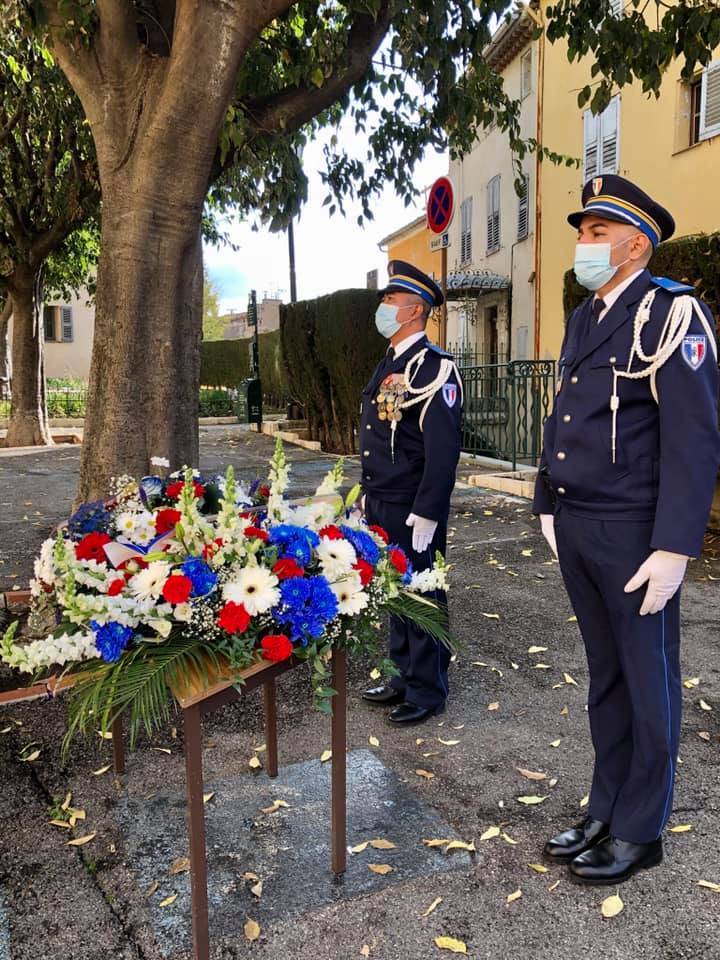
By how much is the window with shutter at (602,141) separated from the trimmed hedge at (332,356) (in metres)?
5.36

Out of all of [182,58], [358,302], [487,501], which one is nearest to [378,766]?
[182,58]

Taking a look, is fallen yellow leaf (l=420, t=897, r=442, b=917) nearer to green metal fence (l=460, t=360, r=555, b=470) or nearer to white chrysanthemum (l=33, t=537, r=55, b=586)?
white chrysanthemum (l=33, t=537, r=55, b=586)

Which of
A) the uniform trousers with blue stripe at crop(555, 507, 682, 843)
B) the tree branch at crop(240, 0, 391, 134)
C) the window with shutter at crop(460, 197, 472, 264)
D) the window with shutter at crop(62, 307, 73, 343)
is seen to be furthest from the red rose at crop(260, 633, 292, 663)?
the window with shutter at crop(62, 307, 73, 343)

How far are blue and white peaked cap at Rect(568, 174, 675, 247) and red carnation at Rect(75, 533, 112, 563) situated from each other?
63.8 inches

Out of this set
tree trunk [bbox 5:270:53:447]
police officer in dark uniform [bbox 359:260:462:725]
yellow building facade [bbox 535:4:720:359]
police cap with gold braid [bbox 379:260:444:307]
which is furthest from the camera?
tree trunk [bbox 5:270:53:447]

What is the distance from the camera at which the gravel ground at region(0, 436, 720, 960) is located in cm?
215

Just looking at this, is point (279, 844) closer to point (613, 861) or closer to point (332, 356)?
point (613, 861)

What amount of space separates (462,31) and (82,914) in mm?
6019

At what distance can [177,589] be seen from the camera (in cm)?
189

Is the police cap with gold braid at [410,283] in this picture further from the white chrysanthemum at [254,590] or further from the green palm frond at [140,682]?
the green palm frond at [140,682]

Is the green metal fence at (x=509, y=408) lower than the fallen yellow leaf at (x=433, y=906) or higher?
higher

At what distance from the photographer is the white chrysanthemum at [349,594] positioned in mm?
2090

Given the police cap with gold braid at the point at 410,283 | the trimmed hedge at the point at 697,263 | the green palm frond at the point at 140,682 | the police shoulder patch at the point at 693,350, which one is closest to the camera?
the green palm frond at the point at 140,682

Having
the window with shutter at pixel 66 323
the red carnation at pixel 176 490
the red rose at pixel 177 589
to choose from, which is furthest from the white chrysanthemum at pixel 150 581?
the window with shutter at pixel 66 323
